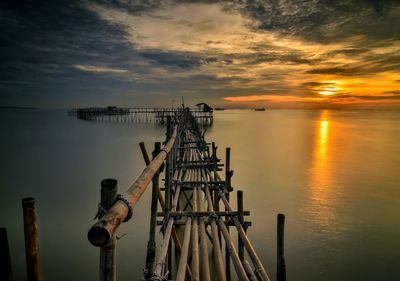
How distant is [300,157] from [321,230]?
1786 centimetres

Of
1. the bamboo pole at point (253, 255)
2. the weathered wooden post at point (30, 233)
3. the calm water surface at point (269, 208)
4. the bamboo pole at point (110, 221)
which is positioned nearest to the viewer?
the bamboo pole at point (110, 221)

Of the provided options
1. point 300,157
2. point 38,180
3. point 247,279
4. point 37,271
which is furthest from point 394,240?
point 38,180

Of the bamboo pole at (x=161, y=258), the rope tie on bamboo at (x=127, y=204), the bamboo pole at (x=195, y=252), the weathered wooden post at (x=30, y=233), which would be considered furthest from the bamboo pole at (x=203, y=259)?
the rope tie on bamboo at (x=127, y=204)

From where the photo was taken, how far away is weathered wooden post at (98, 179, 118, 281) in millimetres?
1941

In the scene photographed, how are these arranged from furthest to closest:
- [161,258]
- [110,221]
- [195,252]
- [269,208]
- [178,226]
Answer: [269,208], [178,226], [195,252], [161,258], [110,221]

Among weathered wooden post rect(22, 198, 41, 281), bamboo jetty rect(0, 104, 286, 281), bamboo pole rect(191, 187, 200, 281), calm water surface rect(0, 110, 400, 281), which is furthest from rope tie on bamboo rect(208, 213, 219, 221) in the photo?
calm water surface rect(0, 110, 400, 281)

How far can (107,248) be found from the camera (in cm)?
195

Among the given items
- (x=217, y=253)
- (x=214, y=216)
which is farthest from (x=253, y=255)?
(x=214, y=216)

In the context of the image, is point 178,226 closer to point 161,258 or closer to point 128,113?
point 161,258

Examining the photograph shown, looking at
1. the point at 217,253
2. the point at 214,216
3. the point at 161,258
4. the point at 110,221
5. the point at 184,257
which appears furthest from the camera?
the point at 214,216

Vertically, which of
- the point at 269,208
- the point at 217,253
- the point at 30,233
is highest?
the point at 30,233

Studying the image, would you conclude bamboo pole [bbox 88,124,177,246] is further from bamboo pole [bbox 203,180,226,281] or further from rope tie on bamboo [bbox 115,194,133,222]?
bamboo pole [bbox 203,180,226,281]

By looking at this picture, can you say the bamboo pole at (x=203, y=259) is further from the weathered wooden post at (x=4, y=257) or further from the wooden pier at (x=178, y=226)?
the weathered wooden post at (x=4, y=257)

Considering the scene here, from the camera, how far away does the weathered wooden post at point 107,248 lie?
6.37 feet
